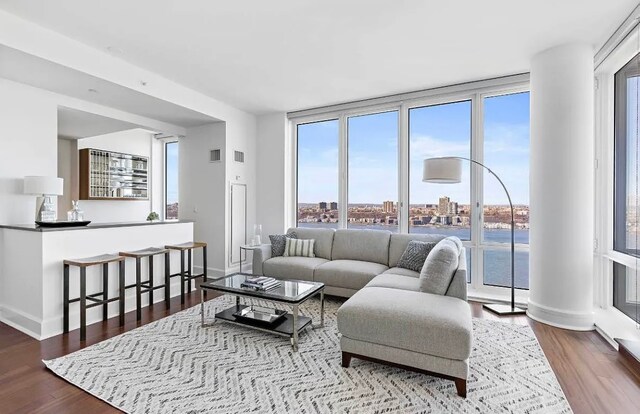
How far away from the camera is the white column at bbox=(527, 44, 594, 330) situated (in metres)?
3.12

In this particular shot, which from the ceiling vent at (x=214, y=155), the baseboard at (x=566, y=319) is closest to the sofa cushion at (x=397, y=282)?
the baseboard at (x=566, y=319)

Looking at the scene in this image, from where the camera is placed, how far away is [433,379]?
88.4 inches

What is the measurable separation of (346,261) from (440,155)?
6.51 feet

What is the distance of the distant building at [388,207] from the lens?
4.86 metres

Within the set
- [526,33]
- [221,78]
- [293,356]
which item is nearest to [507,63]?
[526,33]

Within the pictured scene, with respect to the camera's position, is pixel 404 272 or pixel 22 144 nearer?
pixel 22 144

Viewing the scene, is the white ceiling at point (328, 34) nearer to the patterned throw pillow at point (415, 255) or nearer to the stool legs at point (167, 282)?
the patterned throw pillow at point (415, 255)

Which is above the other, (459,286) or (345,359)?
(459,286)

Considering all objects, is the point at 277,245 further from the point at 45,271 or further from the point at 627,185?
the point at 627,185

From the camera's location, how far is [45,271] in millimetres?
2945

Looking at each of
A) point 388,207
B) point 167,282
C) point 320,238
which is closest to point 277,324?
point 167,282

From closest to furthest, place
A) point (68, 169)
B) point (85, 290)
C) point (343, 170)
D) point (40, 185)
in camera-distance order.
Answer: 1. point (85, 290)
2. point (40, 185)
3. point (343, 170)
4. point (68, 169)

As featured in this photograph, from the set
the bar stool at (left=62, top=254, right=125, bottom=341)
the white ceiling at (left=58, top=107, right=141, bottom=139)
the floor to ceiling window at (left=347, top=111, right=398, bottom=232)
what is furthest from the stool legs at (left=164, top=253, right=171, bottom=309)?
the floor to ceiling window at (left=347, top=111, right=398, bottom=232)

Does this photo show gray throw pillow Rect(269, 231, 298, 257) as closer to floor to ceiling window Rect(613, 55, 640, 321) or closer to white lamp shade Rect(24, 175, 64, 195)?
white lamp shade Rect(24, 175, 64, 195)
